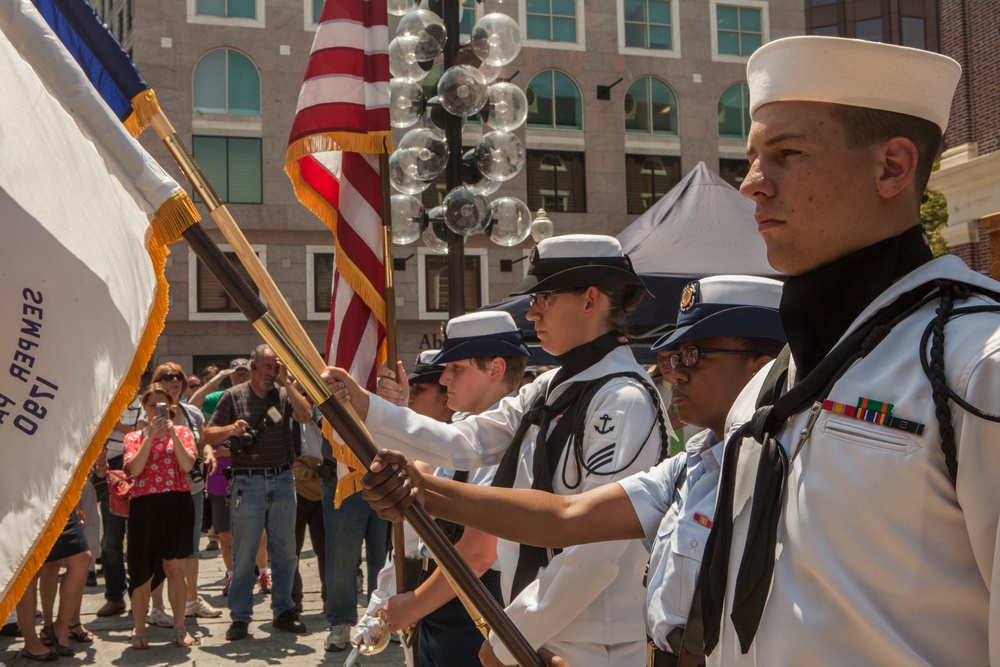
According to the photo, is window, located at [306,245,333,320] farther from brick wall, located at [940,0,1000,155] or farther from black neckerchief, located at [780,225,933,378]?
black neckerchief, located at [780,225,933,378]

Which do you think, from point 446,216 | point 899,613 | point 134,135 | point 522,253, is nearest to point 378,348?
point 134,135

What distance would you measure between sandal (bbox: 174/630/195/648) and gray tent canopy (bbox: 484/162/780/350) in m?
3.67

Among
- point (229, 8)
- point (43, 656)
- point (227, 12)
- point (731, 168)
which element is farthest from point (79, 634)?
point (731, 168)

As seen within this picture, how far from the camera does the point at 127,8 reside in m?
28.5

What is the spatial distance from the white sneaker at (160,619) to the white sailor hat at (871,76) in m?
8.24

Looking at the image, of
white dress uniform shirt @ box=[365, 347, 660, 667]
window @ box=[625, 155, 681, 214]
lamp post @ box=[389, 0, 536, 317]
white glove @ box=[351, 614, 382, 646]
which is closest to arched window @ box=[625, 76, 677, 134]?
window @ box=[625, 155, 681, 214]

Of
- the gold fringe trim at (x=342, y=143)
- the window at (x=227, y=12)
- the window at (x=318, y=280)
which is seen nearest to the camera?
the gold fringe trim at (x=342, y=143)

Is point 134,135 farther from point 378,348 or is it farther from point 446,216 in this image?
point 446,216

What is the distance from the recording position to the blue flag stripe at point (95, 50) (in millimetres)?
2975

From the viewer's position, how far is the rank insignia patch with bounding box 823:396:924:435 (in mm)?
1549

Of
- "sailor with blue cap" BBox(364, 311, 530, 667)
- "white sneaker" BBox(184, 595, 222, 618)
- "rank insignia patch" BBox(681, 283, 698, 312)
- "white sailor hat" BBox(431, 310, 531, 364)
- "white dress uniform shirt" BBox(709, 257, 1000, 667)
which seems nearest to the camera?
"white dress uniform shirt" BBox(709, 257, 1000, 667)

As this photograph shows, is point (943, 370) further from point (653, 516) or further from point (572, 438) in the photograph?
point (572, 438)

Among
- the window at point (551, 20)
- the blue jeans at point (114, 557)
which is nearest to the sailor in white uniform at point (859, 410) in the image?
the blue jeans at point (114, 557)

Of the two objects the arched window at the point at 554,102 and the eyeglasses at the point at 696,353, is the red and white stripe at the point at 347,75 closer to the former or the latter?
the eyeglasses at the point at 696,353
